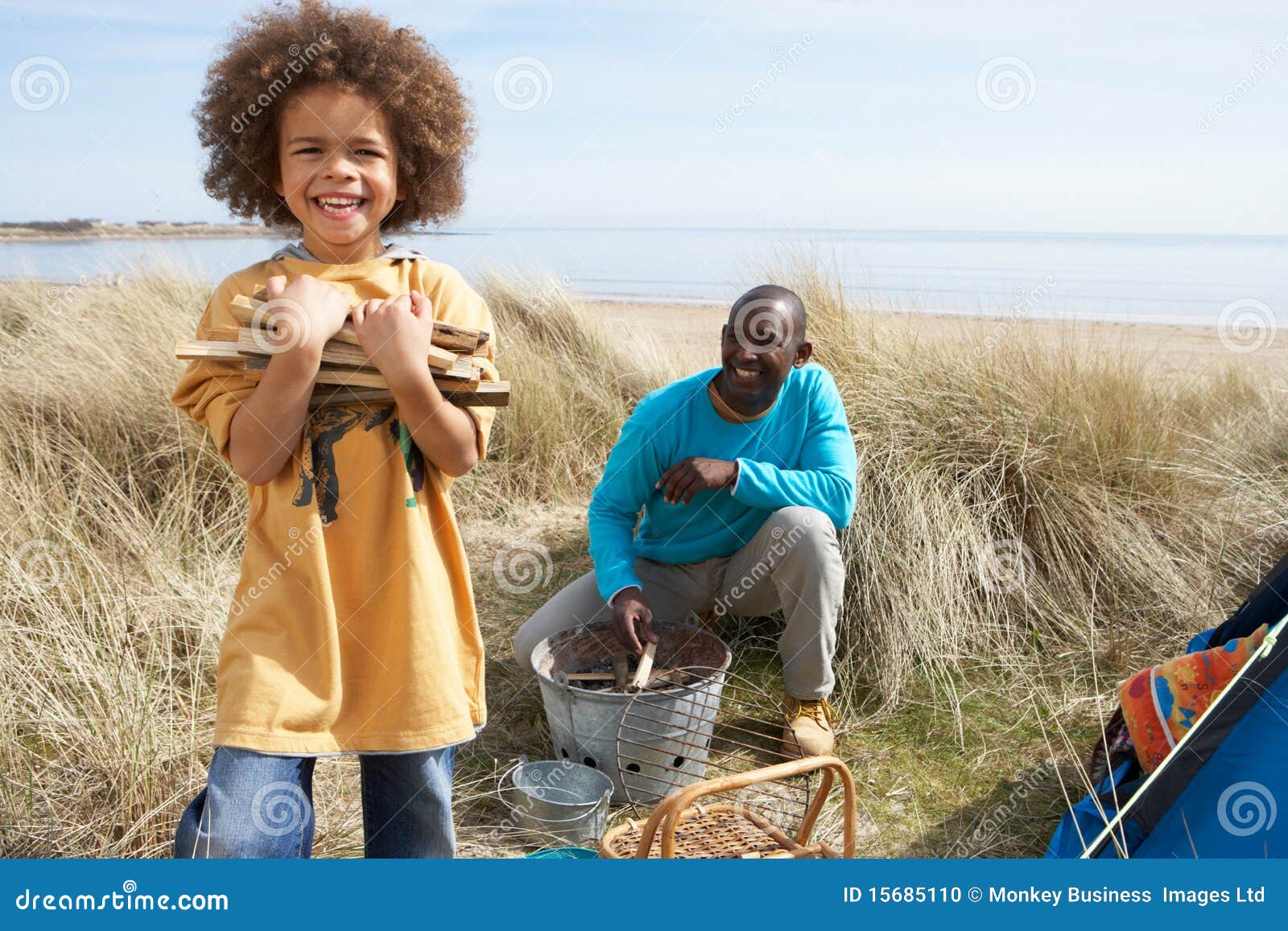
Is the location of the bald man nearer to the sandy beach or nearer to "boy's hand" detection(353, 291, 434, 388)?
"boy's hand" detection(353, 291, 434, 388)

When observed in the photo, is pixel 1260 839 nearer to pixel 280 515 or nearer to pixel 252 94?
pixel 280 515

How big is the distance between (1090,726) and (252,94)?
10.5 feet

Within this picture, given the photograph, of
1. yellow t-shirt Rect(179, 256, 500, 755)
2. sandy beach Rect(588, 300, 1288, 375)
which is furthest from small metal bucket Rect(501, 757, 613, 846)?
sandy beach Rect(588, 300, 1288, 375)

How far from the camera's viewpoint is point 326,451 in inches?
74.5

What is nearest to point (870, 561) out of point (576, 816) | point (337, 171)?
point (576, 816)

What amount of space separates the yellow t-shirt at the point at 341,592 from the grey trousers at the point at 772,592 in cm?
149

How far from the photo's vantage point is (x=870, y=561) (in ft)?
12.5

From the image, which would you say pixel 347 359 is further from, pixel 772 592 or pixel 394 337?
pixel 772 592

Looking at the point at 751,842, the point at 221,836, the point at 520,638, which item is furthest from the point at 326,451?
the point at 520,638

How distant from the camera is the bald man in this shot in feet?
11.0

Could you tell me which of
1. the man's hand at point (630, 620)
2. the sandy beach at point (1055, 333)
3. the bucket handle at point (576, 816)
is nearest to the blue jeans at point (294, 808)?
the bucket handle at point (576, 816)

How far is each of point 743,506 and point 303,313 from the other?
2.11 metres

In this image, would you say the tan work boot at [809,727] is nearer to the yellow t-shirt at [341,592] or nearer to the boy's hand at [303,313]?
the yellow t-shirt at [341,592]

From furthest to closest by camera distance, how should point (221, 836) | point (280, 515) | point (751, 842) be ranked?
point (751, 842)
point (280, 515)
point (221, 836)
